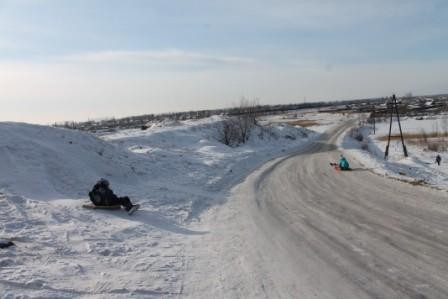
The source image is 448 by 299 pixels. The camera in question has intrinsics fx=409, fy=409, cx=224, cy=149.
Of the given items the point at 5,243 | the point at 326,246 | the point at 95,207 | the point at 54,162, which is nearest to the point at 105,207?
the point at 95,207

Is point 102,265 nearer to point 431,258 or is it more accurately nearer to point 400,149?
point 431,258

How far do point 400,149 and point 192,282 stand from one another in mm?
42082

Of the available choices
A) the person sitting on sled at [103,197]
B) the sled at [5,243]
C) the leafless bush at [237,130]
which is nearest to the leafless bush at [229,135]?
the leafless bush at [237,130]

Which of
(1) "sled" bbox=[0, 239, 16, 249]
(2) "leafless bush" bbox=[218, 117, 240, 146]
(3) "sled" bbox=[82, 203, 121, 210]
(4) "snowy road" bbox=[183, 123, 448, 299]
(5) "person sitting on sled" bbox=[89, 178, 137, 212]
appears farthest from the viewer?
(2) "leafless bush" bbox=[218, 117, 240, 146]

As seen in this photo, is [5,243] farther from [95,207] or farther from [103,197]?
[103,197]

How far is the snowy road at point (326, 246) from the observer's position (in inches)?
265

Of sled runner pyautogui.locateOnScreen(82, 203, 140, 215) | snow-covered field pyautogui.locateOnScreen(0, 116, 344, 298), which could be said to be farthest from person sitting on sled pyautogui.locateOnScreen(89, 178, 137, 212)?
snow-covered field pyautogui.locateOnScreen(0, 116, 344, 298)

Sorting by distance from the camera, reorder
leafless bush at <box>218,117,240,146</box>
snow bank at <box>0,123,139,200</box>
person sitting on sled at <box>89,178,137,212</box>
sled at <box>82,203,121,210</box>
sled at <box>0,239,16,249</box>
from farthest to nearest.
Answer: leafless bush at <box>218,117,240,146</box>
snow bank at <box>0,123,139,200</box>
person sitting on sled at <box>89,178,137,212</box>
sled at <box>82,203,121,210</box>
sled at <box>0,239,16,249</box>

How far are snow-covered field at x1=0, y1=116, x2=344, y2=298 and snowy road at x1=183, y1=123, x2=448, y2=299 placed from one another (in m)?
0.76

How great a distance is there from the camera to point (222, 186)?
18.9 m

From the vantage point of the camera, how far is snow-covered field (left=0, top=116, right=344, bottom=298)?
6789 mm

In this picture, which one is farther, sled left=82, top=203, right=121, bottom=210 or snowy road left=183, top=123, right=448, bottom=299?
sled left=82, top=203, right=121, bottom=210

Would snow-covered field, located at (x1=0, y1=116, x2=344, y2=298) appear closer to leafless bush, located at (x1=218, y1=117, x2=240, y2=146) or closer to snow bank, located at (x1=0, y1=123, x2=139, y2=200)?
snow bank, located at (x1=0, y1=123, x2=139, y2=200)

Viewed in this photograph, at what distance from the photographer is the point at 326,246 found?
8.95 m
